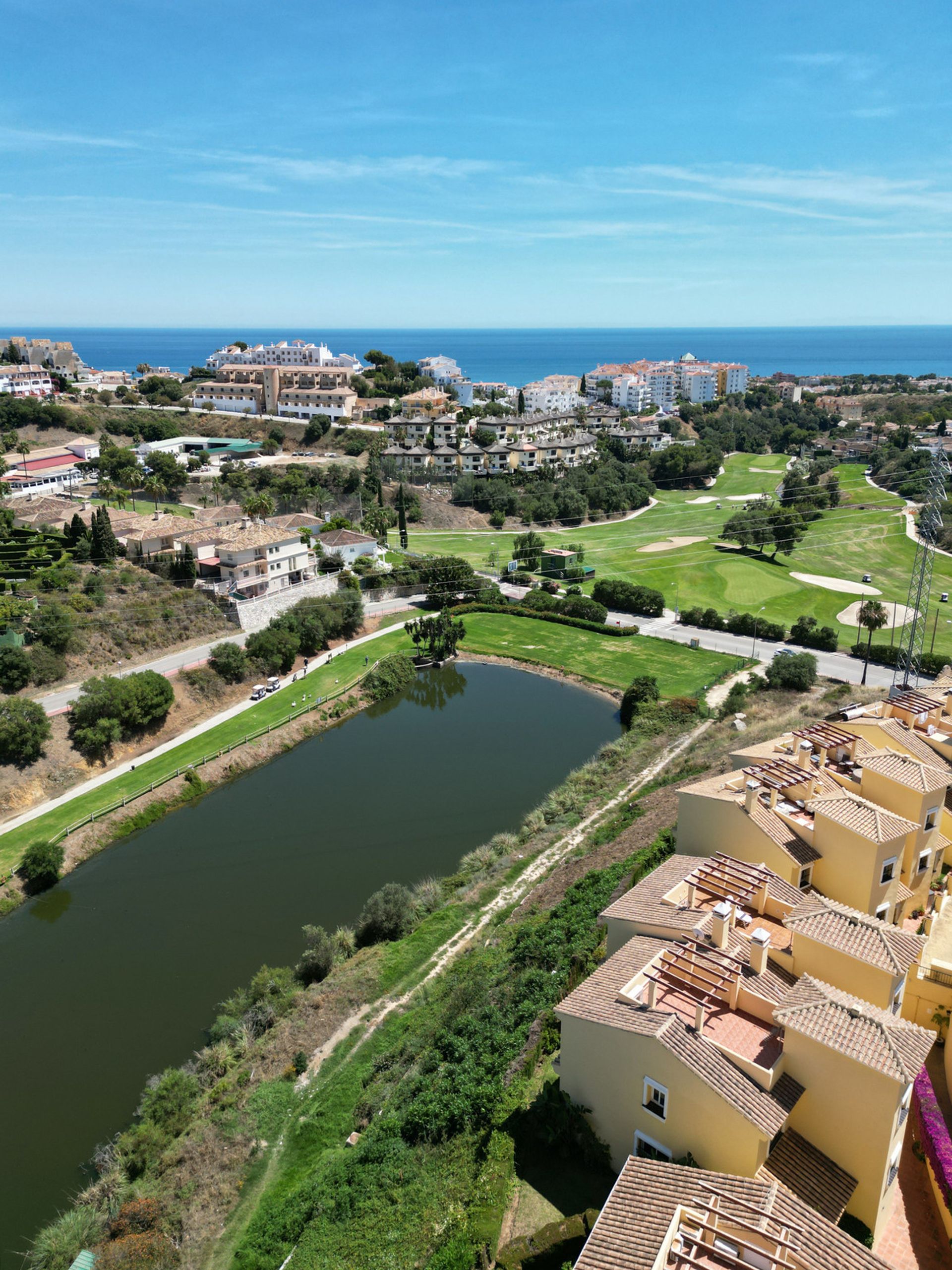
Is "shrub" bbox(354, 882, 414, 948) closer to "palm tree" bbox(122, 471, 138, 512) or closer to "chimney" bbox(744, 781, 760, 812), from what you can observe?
"chimney" bbox(744, 781, 760, 812)

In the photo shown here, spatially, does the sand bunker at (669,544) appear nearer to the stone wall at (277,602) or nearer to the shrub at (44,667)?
the stone wall at (277,602)

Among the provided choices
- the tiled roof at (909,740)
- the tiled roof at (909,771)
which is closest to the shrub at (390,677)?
the tiled roof at (909,740)

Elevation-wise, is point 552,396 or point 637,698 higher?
point 552,396

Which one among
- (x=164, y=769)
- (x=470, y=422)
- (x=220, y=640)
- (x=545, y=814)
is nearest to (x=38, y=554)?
(x=220, y=640)

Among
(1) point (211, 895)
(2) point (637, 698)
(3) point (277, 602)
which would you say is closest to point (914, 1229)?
(1) point (211, 895)

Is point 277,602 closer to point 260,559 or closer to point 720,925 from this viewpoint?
point 260,559

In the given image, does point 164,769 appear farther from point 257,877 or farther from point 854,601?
point 854,601
